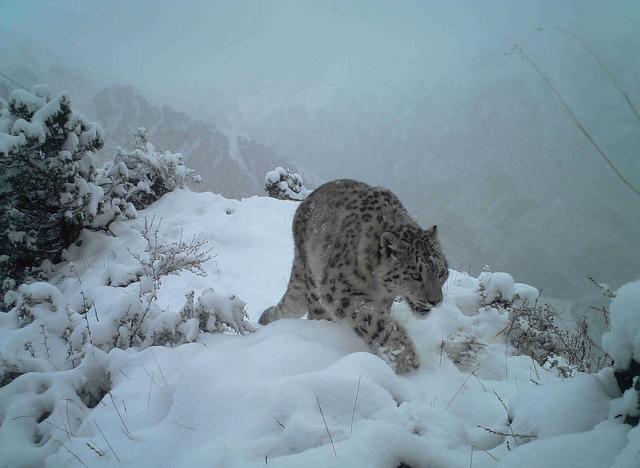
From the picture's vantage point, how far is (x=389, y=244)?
129 inches

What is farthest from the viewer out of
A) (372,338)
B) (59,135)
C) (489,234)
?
(489,234)

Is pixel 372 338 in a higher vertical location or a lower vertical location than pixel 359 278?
lower

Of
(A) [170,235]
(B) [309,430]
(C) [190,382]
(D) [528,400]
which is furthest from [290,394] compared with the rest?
(A) [170,235]

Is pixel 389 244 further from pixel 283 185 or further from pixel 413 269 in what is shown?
pixel 283 185

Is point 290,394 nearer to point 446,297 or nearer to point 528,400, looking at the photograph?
point 528,400

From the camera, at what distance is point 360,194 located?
4055mm

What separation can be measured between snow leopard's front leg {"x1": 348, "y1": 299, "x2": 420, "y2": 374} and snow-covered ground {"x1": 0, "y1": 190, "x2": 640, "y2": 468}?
0.09 meters

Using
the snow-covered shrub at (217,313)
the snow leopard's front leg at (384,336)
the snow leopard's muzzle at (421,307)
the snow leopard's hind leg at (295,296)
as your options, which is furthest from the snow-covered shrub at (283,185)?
the snow leopard's front leg at (384,336)

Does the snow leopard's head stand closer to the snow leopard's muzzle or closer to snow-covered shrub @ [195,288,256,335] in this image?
the snow leopard's muzzle

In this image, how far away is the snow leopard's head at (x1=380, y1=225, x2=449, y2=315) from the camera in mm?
3207

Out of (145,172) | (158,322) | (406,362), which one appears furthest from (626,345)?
(145,172)

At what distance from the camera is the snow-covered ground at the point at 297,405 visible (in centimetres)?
131

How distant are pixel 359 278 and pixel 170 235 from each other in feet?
23.9

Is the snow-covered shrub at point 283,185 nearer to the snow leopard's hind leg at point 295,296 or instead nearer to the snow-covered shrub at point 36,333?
the snow leopard's hind leg at point 295,296
